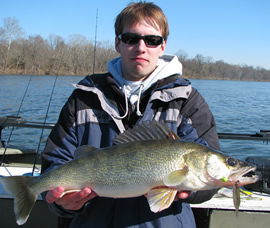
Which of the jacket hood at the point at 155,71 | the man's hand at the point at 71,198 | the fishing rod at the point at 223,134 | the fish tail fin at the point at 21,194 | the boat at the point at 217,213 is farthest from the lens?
the fishing rod at the point at 223,134

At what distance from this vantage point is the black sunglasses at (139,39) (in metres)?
2.45

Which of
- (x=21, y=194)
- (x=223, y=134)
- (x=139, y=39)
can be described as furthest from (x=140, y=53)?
(x=223, y=134)

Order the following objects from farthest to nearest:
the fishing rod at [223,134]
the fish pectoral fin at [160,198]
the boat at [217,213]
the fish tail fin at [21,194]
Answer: the fishing rod at [223,134]
the boat at [217,213]
the fish tail fin at [21,194]
the fish pectoral fin at [160,198]

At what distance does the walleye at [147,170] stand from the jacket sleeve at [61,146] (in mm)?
125

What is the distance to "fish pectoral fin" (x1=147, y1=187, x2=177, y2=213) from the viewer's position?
2.01m

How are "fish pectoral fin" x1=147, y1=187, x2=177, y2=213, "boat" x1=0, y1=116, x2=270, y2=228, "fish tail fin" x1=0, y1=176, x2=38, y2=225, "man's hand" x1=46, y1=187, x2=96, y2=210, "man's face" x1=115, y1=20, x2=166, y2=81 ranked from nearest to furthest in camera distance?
"fish pectoral fin" x1=147, y1=187, x2=177, y2=213 < "man's hand" x1=46, y1=187, x2=96, y2=210 < "fish tail fin" x1=0, y1=176, x2=38, y2=225 < "man's face" x1=115, y1=20, x2=166, y2=81 < "boat" x1=0, y1=116, x2=270, y2=228

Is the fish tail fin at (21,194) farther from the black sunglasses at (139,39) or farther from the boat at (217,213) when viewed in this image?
the black sunglasses at (139,39)

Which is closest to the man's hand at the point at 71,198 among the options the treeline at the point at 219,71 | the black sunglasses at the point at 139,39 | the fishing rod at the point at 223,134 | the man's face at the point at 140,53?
the man's face at the point at 140,53

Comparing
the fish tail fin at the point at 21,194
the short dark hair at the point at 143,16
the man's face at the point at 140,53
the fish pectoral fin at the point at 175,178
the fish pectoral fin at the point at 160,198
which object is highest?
the short dark hair at the point at 143,16

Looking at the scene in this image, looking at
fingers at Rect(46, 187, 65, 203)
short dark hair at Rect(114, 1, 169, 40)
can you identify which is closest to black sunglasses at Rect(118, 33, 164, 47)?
short dark hair at Rect(114, 1, 169, 40)

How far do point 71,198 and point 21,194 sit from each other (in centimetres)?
47

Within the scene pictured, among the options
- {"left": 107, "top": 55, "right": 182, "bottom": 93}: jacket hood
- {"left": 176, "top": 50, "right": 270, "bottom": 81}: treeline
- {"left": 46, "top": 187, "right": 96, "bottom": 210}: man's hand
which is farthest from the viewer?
{"left": 176, "top": 50, "right": 270, "bottom": 81}: treeline

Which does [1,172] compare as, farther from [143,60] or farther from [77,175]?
[143,60]

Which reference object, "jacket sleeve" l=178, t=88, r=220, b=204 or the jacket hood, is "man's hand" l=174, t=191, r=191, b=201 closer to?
"jacket sleeve" l=178, t=88, r=220, b=204
